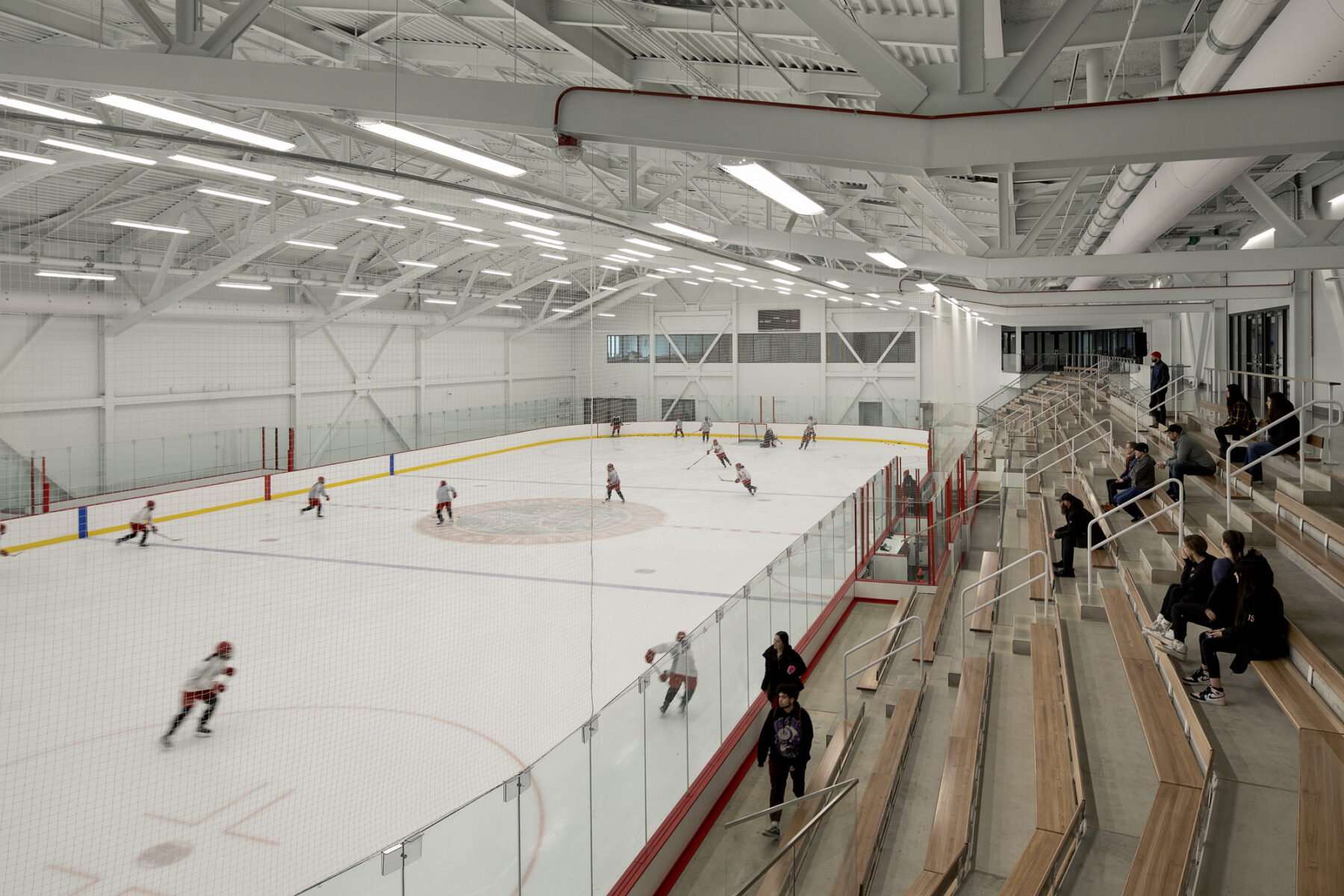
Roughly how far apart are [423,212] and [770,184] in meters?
7.12

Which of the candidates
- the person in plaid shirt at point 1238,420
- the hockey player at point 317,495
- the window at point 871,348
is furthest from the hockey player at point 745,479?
the window at point 871,348

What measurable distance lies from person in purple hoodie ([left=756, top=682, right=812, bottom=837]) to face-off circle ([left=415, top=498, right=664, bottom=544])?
905 cm

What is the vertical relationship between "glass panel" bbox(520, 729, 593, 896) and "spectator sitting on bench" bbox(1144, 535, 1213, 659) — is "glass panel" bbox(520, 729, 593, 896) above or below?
below

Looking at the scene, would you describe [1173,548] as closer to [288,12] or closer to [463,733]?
[463,733]

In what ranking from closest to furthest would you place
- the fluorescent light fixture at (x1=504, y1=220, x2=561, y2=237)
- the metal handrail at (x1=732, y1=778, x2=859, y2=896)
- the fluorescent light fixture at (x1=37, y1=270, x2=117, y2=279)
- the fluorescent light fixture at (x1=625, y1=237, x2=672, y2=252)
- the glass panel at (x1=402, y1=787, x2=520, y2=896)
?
the glass panel at (x1=402, y1=787, x2=520, y2=896) < the metal handrail at (x1=732, y1=778, x2=859, y2=896) < the fluorescent light fixture at (x1=504, y1=220, x2=561, y2=237) < the fluorescent light fixture at (x1=625, y1=237, x2=672, y2=252) < the fluorescent light fixture at (x1=37, y1=270, x2=117, y2=279)

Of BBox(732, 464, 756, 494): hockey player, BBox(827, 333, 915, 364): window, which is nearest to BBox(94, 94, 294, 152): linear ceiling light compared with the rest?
BBox(732, 464, 756, 494): hockey player

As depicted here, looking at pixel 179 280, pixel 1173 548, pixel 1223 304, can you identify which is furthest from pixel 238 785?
pixel 1223 304

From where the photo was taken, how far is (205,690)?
7.07 metres

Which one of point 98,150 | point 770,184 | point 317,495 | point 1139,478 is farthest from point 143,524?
point 1139,478

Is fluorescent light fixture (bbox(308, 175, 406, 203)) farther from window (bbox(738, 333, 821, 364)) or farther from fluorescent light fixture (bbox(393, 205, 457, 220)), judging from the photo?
window (bbox(738, 333, 821, 364))

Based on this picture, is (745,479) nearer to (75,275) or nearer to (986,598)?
(986,598)

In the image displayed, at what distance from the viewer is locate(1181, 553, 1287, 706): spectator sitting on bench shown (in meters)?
4.71

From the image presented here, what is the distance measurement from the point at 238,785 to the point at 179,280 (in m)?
15.0

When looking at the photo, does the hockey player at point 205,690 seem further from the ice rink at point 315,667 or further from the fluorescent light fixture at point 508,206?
the fluorescent light fixture at point 508,206
